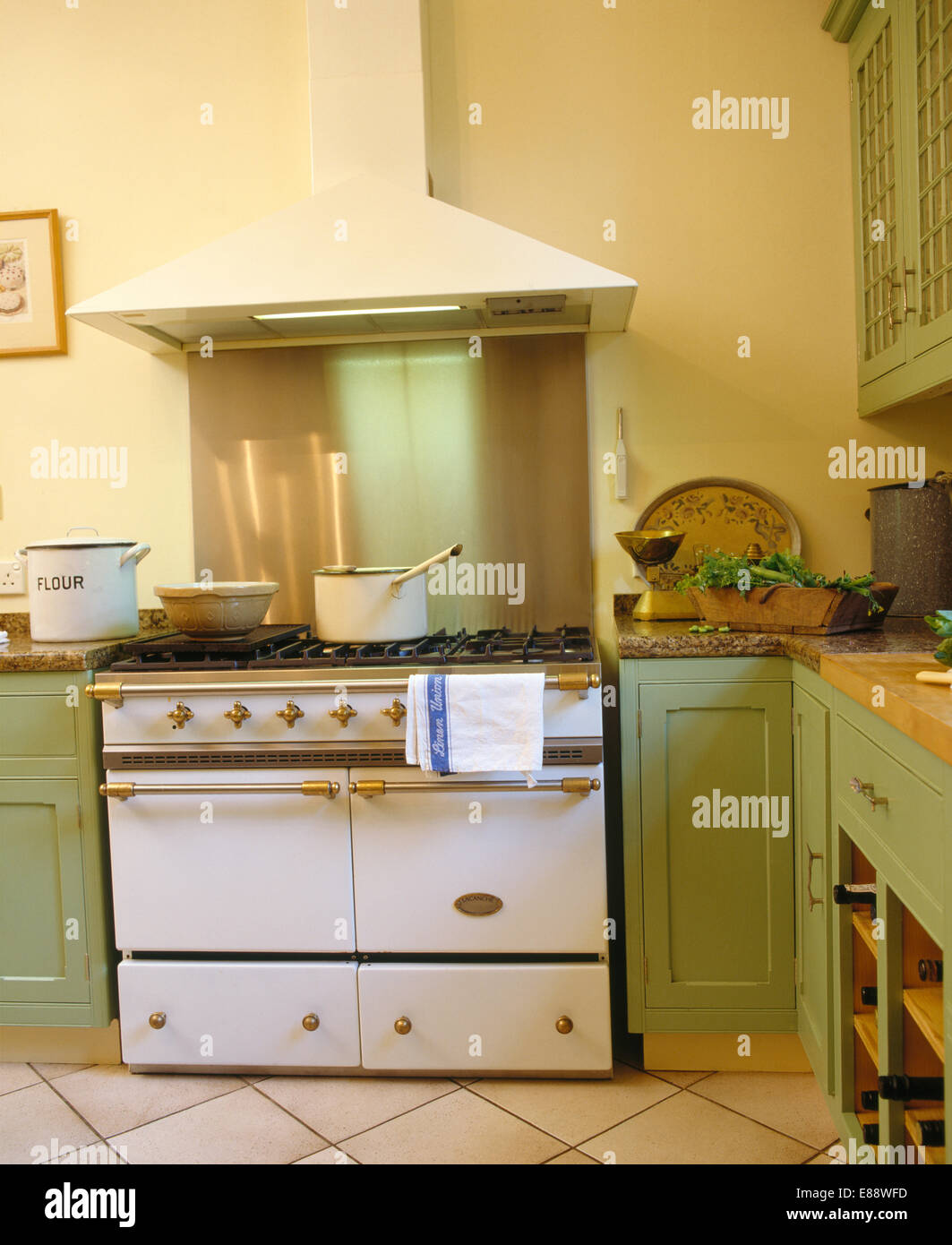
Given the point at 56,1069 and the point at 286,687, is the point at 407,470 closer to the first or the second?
the point at 286,687

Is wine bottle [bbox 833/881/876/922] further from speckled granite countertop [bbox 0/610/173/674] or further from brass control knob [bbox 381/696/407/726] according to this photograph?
speckled granite countertop [bbox 0/610/173/674]

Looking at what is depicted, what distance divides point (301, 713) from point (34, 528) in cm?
123

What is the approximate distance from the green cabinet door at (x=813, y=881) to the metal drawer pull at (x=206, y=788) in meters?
0.92

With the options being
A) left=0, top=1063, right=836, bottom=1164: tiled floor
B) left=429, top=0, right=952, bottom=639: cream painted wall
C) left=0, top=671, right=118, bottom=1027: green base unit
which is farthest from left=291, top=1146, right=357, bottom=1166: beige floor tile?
left=429, top=0, right=952, bottom=639: cream painted wall

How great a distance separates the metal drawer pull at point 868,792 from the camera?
55.4 inches

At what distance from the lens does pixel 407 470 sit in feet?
8.83

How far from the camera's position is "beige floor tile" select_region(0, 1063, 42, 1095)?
222cm

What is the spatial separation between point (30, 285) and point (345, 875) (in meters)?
1.83

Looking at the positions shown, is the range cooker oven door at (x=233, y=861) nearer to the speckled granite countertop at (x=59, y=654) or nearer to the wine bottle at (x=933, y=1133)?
the speckled granite countertop at (x=59, y=654)

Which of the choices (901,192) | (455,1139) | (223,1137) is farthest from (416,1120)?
(901,192)

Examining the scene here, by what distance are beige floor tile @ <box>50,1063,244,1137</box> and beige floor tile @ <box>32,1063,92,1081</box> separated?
19 mm
